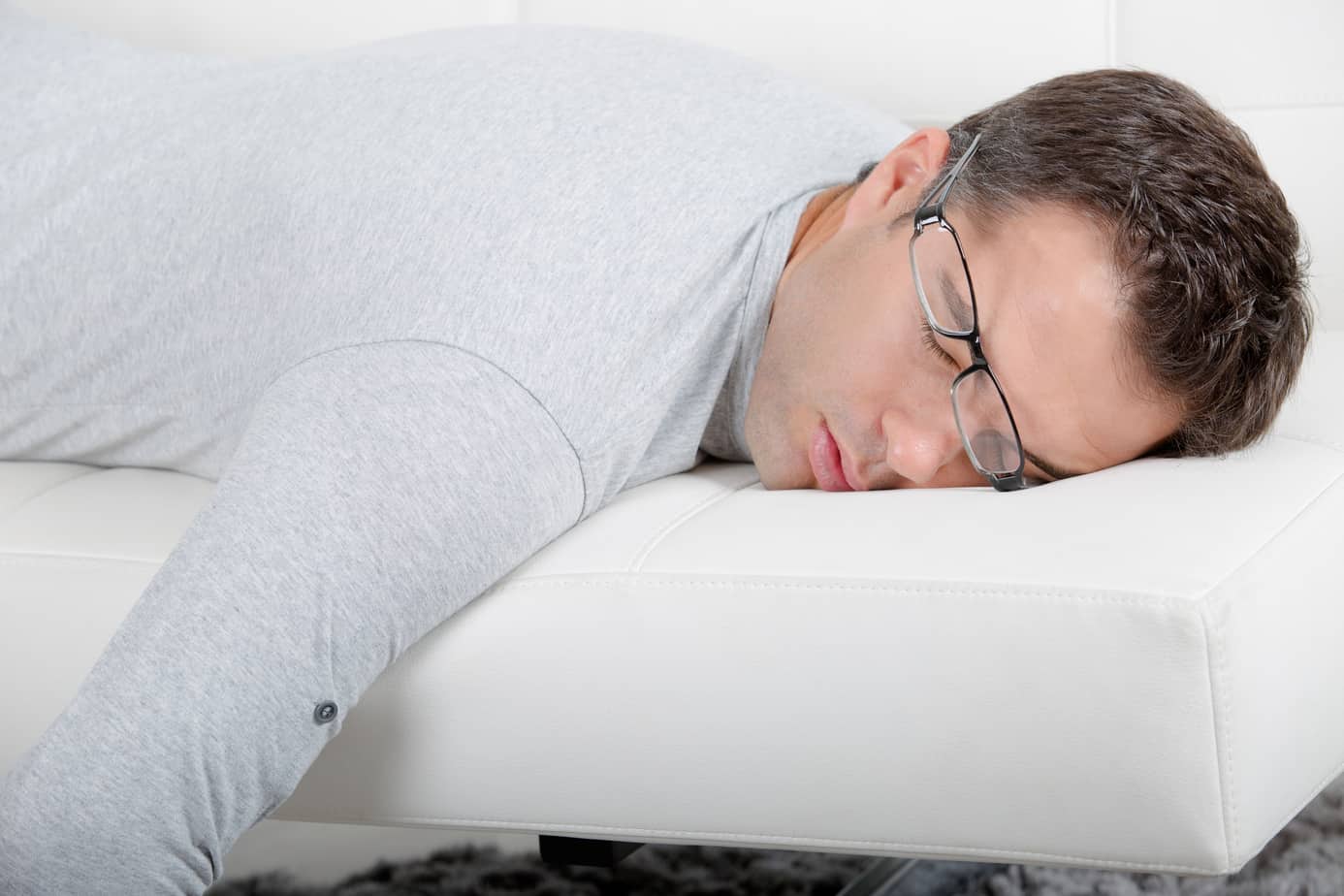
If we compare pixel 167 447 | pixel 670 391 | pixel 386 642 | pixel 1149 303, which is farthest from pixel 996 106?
pixel 167 447

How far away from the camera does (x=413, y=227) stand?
1.13 m

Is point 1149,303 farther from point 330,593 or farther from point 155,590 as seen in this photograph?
point 155,590

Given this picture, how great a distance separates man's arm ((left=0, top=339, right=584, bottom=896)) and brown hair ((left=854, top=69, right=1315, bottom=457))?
47 centimetres

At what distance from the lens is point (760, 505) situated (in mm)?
1098

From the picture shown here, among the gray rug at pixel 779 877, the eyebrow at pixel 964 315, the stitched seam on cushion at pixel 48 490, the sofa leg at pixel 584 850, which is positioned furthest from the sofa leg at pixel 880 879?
the stitched seam on cushion at pixel 48 490

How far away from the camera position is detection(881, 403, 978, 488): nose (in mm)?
1140

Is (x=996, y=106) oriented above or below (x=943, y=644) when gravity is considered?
above

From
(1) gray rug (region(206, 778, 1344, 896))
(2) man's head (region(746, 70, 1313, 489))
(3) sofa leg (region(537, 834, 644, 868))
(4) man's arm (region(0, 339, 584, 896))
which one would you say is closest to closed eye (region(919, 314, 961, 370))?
(2) man's head (region(746, 70, 1313, 489))

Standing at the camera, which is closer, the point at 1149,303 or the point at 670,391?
the point at 1149,303

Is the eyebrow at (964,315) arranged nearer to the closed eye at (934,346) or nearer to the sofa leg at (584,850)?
the closed eye at (934,346)

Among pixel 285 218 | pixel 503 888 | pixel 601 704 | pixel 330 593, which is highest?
pixel 285 218

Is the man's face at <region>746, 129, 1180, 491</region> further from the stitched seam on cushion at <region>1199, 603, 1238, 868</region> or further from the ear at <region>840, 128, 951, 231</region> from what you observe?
the stitched seam on cushion at <region>1199, 603, 1238, 868</region>

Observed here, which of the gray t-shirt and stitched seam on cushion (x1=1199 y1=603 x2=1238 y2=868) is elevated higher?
the gray t-shirt

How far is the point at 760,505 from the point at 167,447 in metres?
0.63
